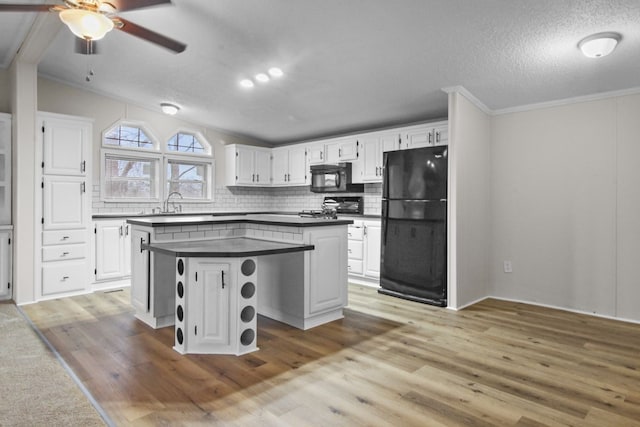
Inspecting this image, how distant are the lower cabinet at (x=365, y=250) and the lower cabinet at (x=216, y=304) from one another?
97.1 inches

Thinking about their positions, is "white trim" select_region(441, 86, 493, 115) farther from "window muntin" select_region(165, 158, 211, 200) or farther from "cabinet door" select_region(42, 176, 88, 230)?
"cabinet door" select_region(42, 176, 88, 230)

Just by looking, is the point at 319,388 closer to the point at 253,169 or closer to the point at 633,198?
the point at 633,198

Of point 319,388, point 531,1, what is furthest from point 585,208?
point 319,388

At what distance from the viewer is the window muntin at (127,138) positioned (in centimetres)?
532

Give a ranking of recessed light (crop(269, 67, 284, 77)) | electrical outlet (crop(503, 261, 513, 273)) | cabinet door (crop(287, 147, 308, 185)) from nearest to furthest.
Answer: recessed light (crop(269, 67, 284, 77)) → electrical outlet (crop(503, 261, 513, 273)) → cabinet door (crop(287, 147, 308, 185))

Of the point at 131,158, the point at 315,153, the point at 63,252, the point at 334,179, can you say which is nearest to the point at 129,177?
the point at 131,158

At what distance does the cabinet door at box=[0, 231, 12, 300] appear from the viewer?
418cm

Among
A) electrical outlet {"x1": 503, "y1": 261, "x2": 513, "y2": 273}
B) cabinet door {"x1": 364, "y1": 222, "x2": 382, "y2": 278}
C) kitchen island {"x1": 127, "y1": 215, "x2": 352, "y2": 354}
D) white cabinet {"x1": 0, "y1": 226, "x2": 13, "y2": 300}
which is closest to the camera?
kitchen island {"x1": 127, "y1": 215, "x2": 352, "y2": 354}

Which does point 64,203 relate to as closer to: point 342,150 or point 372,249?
point 342,150

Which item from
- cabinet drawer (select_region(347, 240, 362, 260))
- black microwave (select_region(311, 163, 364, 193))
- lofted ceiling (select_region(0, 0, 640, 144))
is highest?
lofted ceiling (select_region(0, 0, 640, 144))

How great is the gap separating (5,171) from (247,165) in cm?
317

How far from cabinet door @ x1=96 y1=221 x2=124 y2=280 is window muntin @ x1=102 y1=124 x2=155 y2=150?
1.20m

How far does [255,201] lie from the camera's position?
696cm

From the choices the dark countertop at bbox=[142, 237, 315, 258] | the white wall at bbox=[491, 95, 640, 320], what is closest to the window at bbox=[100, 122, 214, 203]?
the dark countertop at bbox=[142, 237, 315, 258]
